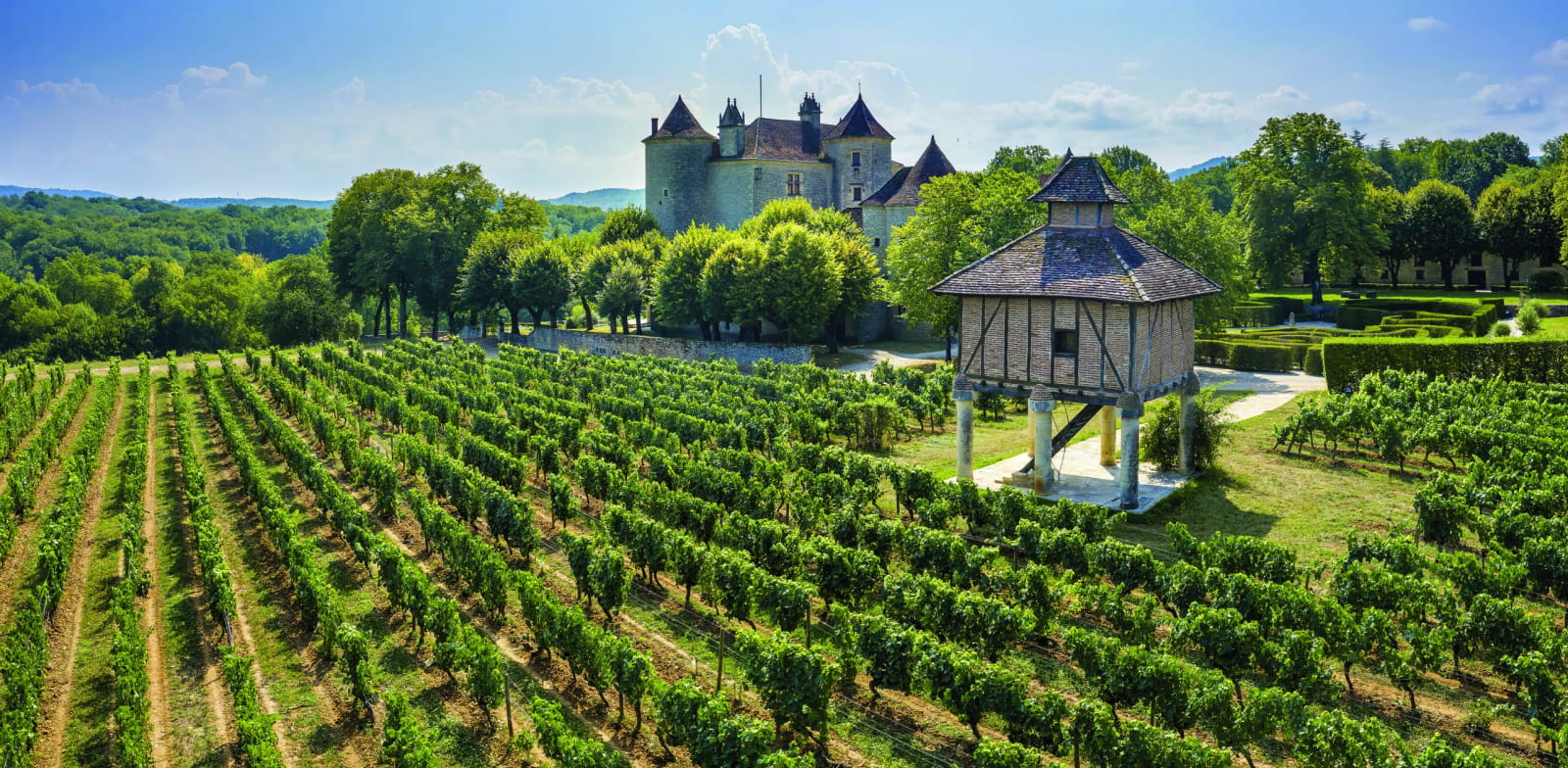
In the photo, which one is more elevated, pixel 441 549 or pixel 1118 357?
pixel 1118 357

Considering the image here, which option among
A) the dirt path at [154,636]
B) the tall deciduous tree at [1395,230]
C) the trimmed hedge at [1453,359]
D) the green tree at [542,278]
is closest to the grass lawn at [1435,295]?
the tall deciduous tree at [1395,230]

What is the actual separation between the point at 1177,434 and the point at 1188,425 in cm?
65

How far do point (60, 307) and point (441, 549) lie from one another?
81.1 m

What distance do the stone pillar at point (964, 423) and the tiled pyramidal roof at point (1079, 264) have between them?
2.35 meters

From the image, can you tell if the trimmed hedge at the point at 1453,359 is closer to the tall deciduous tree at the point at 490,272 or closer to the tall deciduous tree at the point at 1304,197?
the tall deciduous tree at the point at 1304,197

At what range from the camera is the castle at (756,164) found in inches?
→ 2928

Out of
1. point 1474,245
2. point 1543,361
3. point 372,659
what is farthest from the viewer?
point 1474,245

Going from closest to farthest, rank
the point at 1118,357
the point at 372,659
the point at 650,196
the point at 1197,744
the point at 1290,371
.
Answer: the point at 1197,744
the point at 372,659
the point at 1118,357
the point at 1290,371
the point at 650,196

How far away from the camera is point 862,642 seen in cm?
1547

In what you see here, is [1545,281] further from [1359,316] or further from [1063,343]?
[1063,343]

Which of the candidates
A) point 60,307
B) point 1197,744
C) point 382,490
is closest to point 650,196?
point 60,307

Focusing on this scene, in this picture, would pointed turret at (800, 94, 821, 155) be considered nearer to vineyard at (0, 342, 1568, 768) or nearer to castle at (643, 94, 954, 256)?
castle at (643, 94, 954, 256)

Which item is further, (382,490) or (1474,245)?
(1474,245)

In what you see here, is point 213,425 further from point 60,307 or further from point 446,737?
point 60,307
